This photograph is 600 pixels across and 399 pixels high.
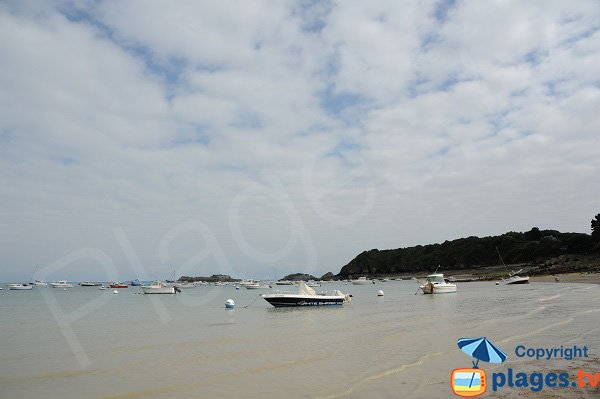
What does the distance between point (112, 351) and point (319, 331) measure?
1184cm

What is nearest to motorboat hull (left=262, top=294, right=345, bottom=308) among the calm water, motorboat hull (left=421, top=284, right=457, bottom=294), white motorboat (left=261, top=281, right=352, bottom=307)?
white motorboat (left=261, top=281, right=352, bottom=307)

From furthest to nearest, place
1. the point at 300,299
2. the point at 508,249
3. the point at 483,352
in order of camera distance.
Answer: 1. the point at 508,249
2. the point at 300,299
3. the point at 483,352

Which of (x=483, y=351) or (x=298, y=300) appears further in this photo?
(x=298, y=300)

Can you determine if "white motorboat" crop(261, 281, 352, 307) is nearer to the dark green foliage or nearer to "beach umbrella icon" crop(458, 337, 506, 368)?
"beach umbrella icon" crop(458, 337, 506, 368)

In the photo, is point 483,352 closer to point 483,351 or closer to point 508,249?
point 483,351

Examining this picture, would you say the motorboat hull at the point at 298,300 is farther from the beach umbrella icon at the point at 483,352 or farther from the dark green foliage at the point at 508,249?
the dark green foliage at the point at 508,249

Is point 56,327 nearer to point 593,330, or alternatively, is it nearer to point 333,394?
point 333,394

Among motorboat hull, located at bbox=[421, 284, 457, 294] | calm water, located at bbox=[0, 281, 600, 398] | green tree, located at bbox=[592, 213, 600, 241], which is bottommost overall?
calm water, located at bbox=[0, 281, 600, 398]

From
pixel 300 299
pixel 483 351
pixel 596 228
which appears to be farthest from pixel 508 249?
pixel 483 351

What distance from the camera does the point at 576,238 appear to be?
133m

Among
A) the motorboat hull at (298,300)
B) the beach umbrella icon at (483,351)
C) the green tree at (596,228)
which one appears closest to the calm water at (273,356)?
the beach umbrella icon at (483,351)

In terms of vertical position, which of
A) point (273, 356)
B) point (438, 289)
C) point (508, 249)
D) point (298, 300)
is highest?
point (508, 249)

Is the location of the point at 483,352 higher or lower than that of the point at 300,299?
lower

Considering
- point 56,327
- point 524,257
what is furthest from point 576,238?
point 56,327
